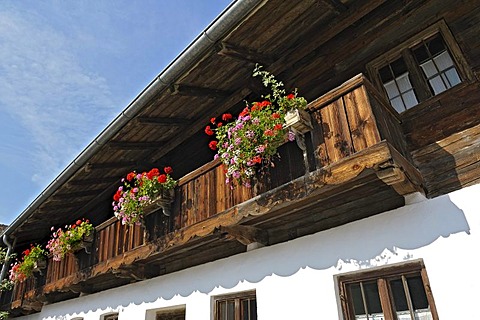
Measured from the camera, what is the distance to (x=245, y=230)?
5.09m

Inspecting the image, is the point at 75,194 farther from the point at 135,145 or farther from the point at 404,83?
the point at 404,83

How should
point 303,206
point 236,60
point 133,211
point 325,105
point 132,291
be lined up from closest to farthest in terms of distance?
1. point 325,105
2. point 303,206
3. point 236,60
4. point 133,211
5. point 132,291

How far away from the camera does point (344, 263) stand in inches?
163

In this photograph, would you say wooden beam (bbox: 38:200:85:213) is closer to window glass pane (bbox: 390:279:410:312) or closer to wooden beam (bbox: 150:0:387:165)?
wooden beam (bbox: 150:0:387:165)

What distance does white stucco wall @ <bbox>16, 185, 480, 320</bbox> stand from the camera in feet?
10.9

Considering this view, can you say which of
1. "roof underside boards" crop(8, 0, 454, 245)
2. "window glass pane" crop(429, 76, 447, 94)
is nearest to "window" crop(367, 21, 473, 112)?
"window glass pane" crop(429, 76, 447, 94)

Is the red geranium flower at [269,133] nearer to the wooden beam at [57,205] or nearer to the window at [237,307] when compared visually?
the window at [237,307]

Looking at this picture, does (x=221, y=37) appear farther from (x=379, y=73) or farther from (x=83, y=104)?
(x=83, y=104)

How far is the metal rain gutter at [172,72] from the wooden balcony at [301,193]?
1.55m

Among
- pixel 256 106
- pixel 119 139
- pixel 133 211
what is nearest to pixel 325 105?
pixel 256 106

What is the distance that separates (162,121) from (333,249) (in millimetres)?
4420

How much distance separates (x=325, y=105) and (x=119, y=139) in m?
4.67

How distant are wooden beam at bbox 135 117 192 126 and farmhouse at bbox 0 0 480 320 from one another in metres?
0.03

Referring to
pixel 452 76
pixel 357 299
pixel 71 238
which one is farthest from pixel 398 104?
pixel 71 238
